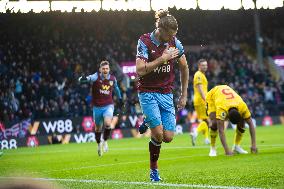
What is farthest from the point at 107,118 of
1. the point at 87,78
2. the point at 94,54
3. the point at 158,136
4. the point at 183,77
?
the point at 94,54

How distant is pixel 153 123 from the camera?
26.3 feet

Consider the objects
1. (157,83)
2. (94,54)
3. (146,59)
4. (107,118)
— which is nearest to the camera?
(146,59)

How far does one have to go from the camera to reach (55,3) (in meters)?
39.0

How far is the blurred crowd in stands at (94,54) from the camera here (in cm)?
2992

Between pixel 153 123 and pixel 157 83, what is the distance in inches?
23.2

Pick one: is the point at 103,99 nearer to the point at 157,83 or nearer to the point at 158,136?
the point at 157,83

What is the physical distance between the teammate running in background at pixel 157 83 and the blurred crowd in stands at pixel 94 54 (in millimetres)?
17766

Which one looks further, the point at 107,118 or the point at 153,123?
the point at 107,118

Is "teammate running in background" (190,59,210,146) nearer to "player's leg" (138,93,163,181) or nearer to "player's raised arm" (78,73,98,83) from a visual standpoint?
"player's raised arm" (78,73,98,83)

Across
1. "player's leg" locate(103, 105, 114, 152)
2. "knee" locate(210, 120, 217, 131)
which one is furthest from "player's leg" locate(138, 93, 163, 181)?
"player's leg" locate(103, 105, 114, 152)

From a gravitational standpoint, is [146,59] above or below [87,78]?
above

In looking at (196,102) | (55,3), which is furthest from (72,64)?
(196,102)

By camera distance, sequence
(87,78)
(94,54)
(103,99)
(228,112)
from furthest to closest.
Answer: (94,54), (103,99), (87,78), (228,112)

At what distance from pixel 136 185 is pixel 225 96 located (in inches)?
220
